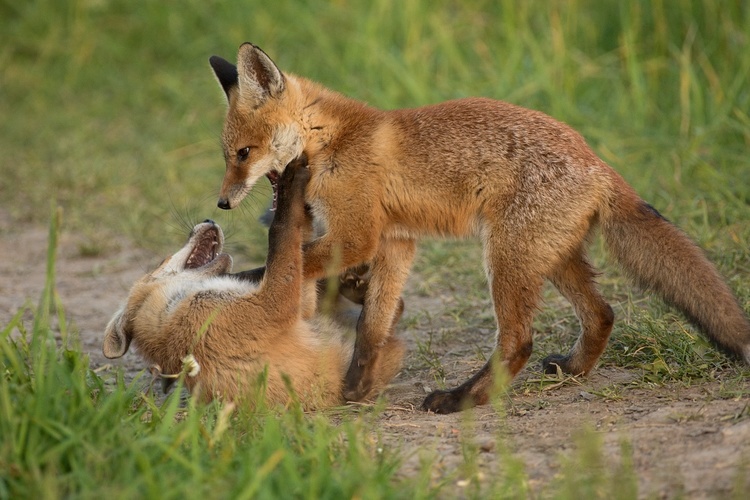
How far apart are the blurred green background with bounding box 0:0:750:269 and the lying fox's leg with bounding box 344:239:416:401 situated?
2.00m

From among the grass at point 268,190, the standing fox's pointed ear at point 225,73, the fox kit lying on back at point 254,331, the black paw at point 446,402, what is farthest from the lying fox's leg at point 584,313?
the standing fox's pointed ear at point 225,73

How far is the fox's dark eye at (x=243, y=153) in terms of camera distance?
459cm

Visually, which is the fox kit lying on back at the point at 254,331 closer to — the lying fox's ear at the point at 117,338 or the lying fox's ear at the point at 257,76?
the lying fox's ear at the point at 117,338

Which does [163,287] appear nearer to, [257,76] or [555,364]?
[257,76]

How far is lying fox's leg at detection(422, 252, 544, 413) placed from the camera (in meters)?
4.07

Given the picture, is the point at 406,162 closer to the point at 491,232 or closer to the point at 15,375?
the point at 491,232

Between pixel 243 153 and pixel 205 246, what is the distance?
0.74m

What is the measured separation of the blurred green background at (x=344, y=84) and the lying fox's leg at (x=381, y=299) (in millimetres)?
2001

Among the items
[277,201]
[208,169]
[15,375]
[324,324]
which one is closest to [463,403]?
[324,324]

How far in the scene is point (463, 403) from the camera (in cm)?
410

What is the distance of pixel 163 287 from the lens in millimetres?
4656

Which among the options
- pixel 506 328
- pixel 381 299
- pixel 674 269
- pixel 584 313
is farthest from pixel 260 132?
pixel 674 269

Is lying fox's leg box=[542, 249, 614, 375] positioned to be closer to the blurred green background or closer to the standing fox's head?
the standing fox's head

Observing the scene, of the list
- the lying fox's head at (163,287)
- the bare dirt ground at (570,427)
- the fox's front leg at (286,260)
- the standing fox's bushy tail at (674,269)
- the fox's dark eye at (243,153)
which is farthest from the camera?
the fox's dark eye at (243,153)
